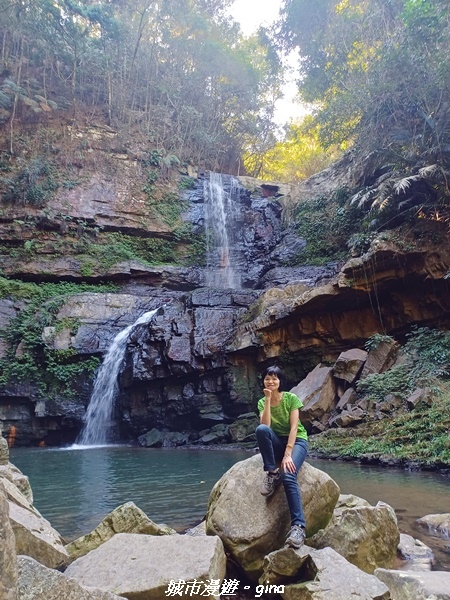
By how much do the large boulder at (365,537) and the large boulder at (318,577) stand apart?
1.51 ft

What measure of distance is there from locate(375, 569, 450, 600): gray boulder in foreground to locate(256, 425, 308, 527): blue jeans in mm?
683

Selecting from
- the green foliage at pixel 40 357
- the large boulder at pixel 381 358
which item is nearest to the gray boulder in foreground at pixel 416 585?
the large boulder at pixel 381 358

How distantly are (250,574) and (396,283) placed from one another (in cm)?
1126

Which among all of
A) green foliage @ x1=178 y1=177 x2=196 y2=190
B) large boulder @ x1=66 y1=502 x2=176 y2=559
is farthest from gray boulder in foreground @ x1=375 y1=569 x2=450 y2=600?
green foliage @ x1=178 y1=177 x2=196 y2=190

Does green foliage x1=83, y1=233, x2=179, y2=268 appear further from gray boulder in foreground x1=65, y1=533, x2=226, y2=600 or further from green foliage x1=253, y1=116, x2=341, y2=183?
gray boulder in foreground x1=65, y1=533, x2=226, y2=600

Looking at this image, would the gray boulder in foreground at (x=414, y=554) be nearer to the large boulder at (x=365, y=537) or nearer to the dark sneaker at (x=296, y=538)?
the large boulder at (x=365, y=537)

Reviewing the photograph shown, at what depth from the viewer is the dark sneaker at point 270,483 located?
3.44 meters

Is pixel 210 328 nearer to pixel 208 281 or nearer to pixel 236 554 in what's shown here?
pixel 208 281

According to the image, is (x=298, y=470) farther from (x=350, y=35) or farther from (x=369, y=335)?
(x=350, y=35)

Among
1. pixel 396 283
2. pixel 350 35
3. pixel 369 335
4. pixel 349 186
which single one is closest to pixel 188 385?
pixel 369 335

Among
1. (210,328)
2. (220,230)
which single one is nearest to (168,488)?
(210,328)

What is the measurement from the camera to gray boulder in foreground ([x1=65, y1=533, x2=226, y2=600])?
243cm

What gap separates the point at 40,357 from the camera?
628 inches

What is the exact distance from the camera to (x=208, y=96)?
28.3 meters
